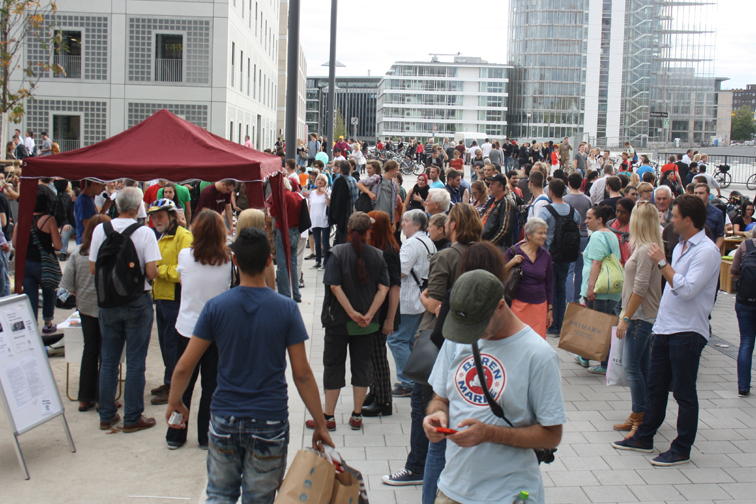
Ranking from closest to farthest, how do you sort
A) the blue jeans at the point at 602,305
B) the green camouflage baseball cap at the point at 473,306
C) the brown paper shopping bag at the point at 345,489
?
the green camouflage baseball cap at the point at 473,306 → the brown paper shopping bag at the point at 345,489 → the blue jeans at the point at 602,305

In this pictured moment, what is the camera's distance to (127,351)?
5.59 m

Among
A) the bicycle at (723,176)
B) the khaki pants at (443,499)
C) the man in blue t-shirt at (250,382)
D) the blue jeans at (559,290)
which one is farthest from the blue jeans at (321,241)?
the bicycle at (723,176)

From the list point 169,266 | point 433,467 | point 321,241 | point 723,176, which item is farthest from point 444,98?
point 433,467

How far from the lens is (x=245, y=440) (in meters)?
3.33

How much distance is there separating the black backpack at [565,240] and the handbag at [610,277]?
1.23 meters

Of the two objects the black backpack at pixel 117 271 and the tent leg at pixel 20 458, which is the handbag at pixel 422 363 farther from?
the tent leg at pixel 20 458

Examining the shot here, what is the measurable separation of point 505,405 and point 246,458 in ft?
4.94

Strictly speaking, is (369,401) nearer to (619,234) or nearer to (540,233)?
(540,233)

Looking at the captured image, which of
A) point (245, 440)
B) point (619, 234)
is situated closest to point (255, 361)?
point (245, 440)

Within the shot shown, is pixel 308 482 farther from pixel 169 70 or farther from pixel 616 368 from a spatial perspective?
pixel 169 70

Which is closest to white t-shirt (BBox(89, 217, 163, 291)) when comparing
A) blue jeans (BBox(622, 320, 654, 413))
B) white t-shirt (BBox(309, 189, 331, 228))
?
blue jeans (BBox(622, 320, 654, 413))

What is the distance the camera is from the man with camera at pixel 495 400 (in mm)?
2486

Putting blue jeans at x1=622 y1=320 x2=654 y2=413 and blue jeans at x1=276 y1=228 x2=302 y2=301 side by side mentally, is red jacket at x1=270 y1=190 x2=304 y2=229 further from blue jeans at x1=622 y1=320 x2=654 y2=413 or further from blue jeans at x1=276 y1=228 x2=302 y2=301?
blue jeans at x1=622 y1=320 x2=654 y2=413

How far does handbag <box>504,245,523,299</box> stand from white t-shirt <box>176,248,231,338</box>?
250 cm
